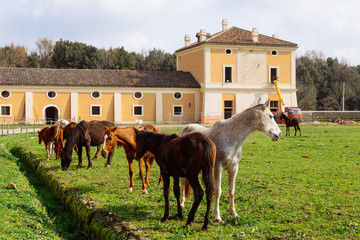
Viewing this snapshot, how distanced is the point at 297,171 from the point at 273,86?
39.6 metres

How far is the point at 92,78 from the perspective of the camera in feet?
151

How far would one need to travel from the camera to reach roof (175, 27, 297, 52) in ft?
159

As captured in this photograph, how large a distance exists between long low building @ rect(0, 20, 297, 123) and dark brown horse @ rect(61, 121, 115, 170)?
30.7 m

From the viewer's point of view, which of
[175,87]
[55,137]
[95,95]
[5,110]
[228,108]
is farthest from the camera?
[228,108]

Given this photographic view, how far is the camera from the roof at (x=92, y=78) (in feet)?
144

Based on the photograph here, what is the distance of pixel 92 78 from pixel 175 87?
9.40m

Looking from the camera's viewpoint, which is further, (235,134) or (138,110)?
(138,110)

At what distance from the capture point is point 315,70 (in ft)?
257

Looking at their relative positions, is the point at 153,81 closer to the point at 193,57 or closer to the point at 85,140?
the point at 193,57

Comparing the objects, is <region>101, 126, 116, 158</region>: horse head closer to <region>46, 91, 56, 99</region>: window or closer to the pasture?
the pasture

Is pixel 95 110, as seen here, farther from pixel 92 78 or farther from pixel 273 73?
pixel 273 73

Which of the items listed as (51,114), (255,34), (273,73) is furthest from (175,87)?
(51,114)

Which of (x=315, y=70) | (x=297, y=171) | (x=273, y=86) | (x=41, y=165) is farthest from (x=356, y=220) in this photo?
(x=315, y=70)

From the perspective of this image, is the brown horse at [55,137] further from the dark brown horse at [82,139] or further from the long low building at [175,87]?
the long low building at [175,87]
